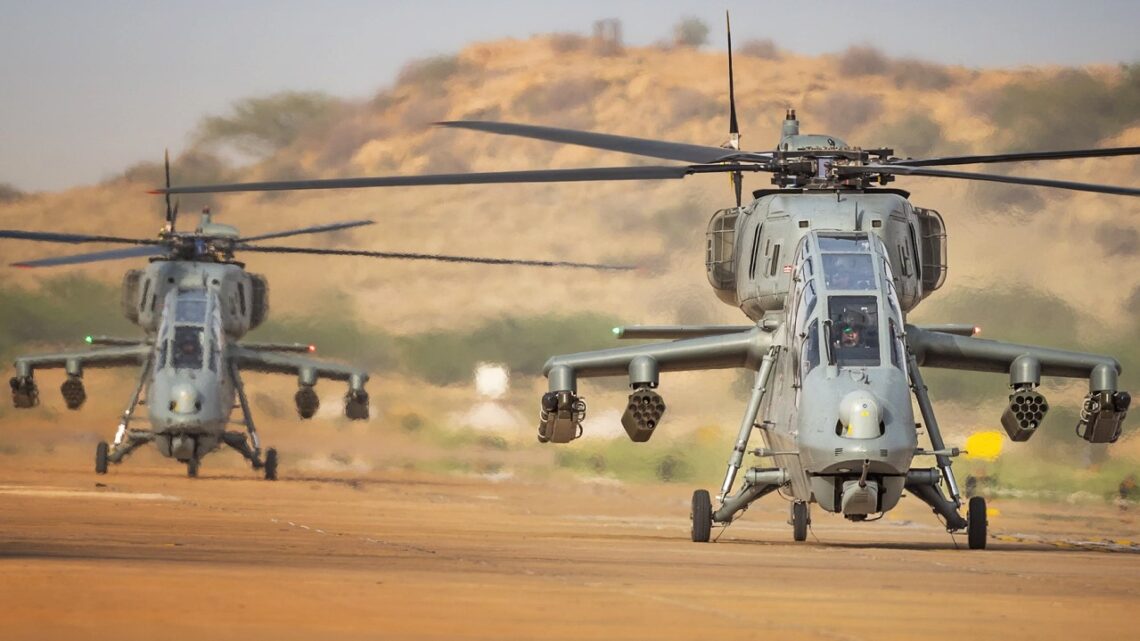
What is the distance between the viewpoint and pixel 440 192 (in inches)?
2421

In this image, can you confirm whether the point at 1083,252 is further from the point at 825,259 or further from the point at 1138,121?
the point at 825,259

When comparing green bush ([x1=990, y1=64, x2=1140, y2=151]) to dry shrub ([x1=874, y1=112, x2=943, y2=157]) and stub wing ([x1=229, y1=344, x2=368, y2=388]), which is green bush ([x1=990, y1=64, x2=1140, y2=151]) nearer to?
dry shrub ([x1=874, y1=112, x2=943, y2=157])

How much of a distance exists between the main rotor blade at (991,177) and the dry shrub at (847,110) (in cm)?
3113

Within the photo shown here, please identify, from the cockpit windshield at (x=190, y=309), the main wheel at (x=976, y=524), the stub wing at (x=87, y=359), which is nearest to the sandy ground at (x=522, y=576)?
the main wheel at (x=976, y=524)

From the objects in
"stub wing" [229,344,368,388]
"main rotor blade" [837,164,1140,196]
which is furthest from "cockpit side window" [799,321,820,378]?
"stub wing" [229,344,368,388]

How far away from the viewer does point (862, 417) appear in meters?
23.3

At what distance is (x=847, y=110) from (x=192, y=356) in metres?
19.4

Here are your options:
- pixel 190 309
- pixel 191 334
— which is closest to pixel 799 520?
pixel 191 334

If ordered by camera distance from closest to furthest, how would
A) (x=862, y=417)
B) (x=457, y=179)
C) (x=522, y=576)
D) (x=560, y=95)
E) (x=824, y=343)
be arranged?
(x=522, y=576), (x=457, y=179), (x=862, y=417), (x=824, y=343), (x=560, y=95)

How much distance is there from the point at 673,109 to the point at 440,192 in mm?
7307

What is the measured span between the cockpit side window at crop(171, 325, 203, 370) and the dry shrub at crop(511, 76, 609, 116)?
64.6 ft

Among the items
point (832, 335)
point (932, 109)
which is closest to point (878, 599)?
point (832, 335)

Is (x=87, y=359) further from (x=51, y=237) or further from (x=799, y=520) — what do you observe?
(x=799, y=520)

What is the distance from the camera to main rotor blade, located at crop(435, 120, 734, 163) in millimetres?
21900
